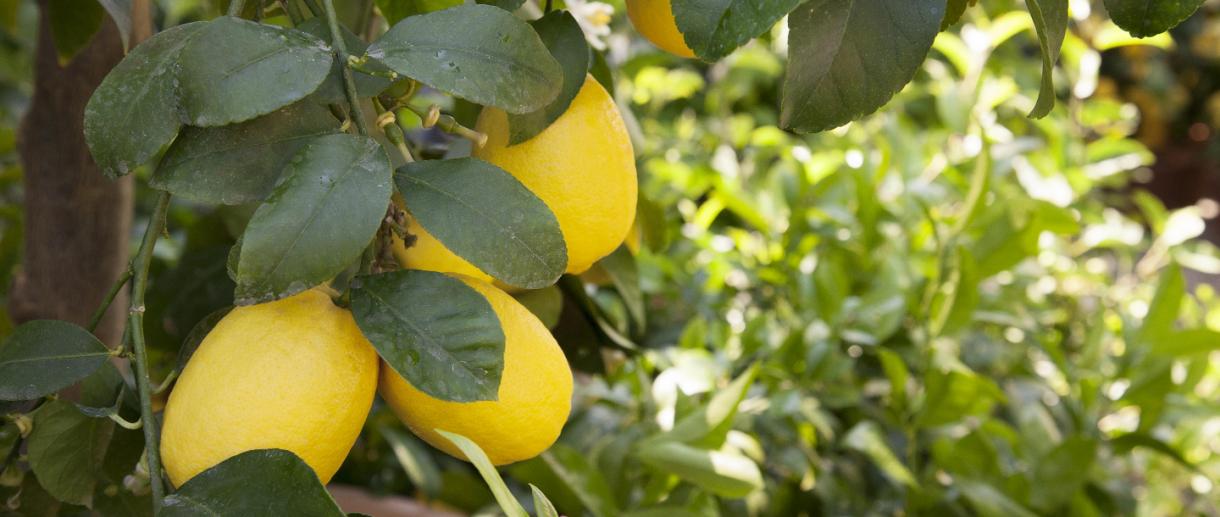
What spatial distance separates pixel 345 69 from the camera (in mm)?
306

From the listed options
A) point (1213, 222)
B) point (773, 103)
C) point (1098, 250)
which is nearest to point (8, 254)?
point (1098, 250)

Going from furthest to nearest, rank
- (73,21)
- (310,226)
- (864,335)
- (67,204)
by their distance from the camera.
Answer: (864,335) < (67,204) < (73,21) < (310,226)

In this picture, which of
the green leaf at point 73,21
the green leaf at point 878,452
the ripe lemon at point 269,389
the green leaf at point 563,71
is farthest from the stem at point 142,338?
the green leaf at point 878,452

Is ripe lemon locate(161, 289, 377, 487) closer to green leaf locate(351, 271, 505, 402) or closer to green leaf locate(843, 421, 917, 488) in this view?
green leaf locate(351, 271, 505, 402)

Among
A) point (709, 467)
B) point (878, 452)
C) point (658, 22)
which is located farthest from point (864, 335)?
point (658, 22)

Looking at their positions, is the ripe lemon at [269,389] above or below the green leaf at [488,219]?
below

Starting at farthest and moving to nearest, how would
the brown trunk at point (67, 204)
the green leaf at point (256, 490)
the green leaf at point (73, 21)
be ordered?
the brown trunk at point (67, 204) → the green leaf at point (73, 21) → the green leaf at point (256, 490)

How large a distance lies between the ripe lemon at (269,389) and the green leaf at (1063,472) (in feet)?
1.65

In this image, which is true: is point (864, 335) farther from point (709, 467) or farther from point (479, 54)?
point (479, 54)

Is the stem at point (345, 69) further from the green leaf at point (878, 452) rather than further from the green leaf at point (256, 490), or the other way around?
the green leaf at point (878, 452)

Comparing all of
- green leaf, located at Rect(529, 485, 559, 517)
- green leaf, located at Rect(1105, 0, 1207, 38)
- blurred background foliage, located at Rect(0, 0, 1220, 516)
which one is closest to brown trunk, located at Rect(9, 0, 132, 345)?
blurred background foliage, located at Rect(0, 0, 1220, 516)

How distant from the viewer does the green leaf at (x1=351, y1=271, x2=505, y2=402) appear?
291mm

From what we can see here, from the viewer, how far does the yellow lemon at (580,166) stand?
1.19 ft

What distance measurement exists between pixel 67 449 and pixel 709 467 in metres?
0.28
